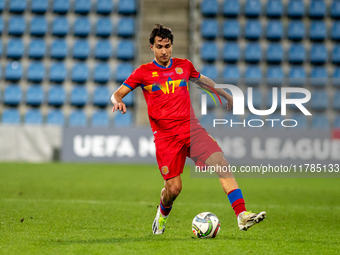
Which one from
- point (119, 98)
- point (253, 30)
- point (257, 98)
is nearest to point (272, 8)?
point (253, 30)

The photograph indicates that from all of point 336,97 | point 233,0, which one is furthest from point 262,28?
point 336,97

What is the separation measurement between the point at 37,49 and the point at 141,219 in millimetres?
14338

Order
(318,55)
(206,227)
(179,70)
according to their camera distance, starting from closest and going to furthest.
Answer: (206,227)
(179,70)
(318,55)

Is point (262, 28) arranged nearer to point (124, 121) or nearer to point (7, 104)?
point (124, 121)

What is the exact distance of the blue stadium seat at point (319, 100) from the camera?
55.1ft

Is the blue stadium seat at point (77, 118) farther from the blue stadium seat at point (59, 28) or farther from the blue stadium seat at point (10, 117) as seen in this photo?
the blue stadium seat at point (59, 28)

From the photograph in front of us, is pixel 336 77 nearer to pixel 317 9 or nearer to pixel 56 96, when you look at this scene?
pixel 317 9

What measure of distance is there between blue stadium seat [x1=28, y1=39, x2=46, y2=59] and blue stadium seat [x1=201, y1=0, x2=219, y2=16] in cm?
629

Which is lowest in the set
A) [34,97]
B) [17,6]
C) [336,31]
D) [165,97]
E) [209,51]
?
[34,97]

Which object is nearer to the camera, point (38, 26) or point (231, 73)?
point (231, 73)

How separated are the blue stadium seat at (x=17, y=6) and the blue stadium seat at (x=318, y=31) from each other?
437 inches

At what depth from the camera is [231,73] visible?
57.1 feet

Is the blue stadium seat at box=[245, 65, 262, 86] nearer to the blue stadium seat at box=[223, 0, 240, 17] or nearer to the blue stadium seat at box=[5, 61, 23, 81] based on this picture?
the blue stadium seat at box=[223, 0, 240, 17]

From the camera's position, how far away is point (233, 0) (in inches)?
709
